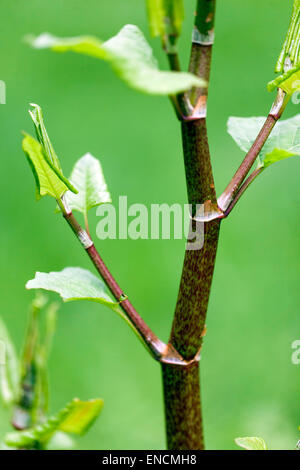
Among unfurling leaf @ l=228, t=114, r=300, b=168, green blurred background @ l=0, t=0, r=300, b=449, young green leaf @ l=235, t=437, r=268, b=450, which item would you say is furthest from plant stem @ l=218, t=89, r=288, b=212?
green blurred background @ l=0, t=0, r=300, b=449

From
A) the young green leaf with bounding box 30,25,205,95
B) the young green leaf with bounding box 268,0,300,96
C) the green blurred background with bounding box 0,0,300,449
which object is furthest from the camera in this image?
the green blurred background with bounding box 0,0,300,449

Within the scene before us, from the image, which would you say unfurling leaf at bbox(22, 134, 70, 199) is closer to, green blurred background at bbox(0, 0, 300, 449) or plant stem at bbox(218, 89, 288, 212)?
plant stem at bbox(218, 89, 288, 212)

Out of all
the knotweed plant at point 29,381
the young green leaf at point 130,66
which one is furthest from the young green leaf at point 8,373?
the young green leaf at point 130,66

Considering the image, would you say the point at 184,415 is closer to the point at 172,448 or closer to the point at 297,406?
the point at 172,448

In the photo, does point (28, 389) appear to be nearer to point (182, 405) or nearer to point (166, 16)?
point (182, 405)

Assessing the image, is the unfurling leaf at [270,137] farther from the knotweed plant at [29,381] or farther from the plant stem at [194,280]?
the knotweed plant at [29,381]

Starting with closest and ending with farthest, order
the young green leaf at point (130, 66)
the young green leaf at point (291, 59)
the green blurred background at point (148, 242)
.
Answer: the young green leaf at point (130, 66) → the young green leaf at point (291, 59) → the green blurred background at point (148, 242)
